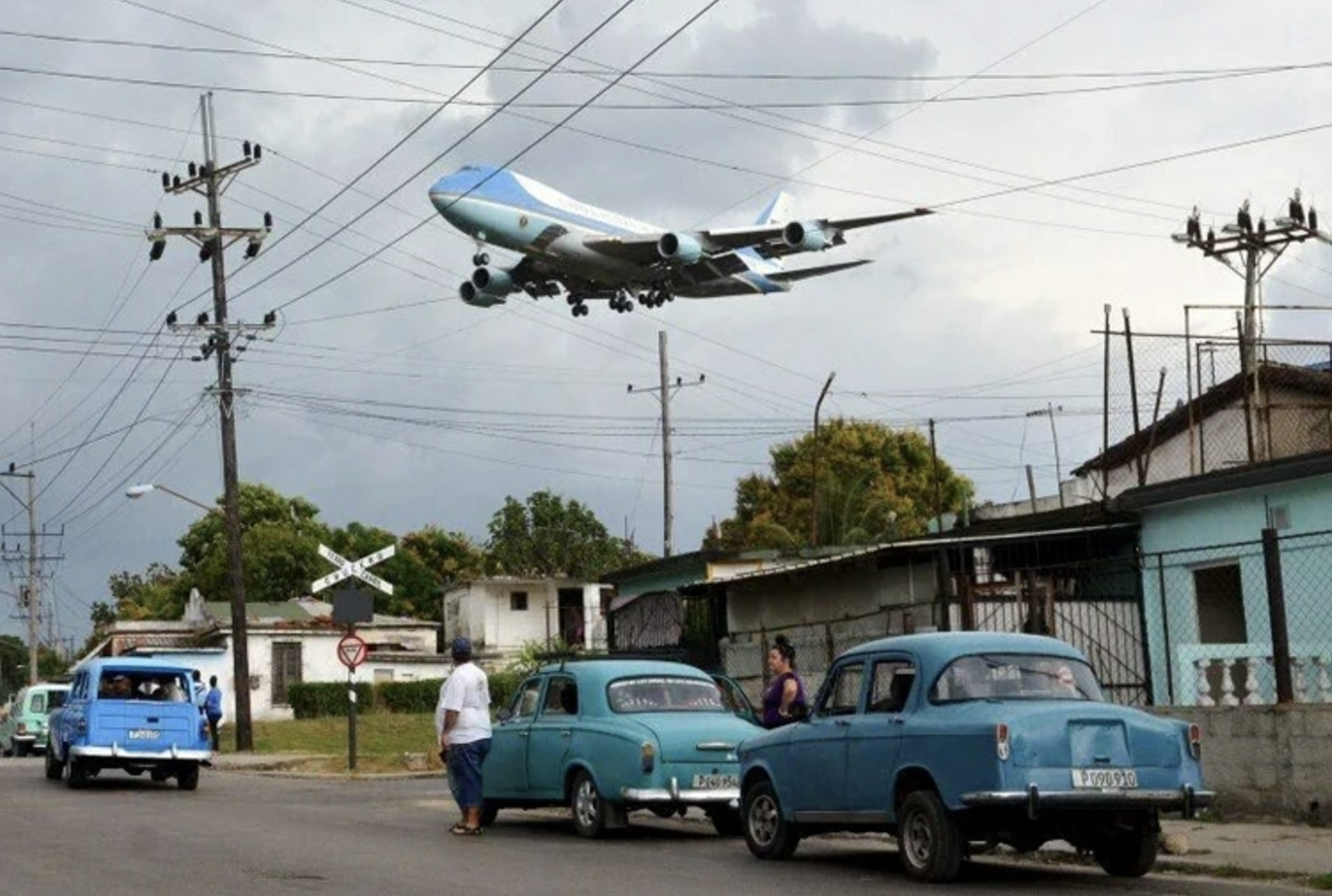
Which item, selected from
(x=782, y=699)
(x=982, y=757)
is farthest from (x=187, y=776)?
(x=982, y=757)

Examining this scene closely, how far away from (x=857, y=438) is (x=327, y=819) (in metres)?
58.4

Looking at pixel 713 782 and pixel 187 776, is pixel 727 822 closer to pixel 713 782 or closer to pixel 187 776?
pixel 713 782

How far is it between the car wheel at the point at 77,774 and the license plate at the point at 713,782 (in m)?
12.5

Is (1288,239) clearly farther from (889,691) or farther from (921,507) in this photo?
(921,507)

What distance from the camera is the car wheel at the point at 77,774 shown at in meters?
26.1

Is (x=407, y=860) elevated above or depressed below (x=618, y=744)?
below

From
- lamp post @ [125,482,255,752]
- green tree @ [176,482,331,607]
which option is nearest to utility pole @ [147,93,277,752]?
lamp post @ [125,482,255,752]

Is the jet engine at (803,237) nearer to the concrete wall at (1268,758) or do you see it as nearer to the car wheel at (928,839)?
the concrete wall at (1268,758)

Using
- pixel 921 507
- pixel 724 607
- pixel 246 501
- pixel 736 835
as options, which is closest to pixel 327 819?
pixel 736 835

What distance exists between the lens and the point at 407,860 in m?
14.7

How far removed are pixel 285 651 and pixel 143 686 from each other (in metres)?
38.3

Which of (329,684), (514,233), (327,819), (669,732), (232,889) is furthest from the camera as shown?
(329,684)

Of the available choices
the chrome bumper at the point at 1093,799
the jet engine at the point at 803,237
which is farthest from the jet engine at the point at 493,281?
the chrome bumper at the point at 1093,799

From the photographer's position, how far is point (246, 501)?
102938 millimetres
